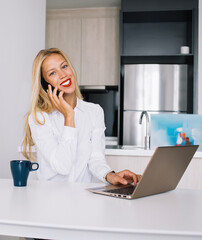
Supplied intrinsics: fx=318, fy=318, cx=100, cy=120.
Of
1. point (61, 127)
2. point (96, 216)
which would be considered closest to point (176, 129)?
point (61, 127)

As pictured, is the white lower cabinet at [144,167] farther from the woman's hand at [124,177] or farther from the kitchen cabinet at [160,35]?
the kitchen cabinet at [160,35]

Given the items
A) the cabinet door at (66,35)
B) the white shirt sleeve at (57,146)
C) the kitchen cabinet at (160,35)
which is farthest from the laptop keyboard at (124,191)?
the cabinet door at (66,35)

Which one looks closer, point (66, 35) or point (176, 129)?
point (176, 129)

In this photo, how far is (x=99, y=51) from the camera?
4371 mm

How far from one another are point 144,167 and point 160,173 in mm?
1184

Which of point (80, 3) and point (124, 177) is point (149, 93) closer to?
point (80, 3)

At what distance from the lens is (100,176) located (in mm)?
1496

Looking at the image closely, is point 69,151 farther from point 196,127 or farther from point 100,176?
point 196,127

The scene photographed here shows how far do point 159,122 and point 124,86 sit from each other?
183 centimetres

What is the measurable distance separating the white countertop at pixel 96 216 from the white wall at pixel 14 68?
1.15 metres

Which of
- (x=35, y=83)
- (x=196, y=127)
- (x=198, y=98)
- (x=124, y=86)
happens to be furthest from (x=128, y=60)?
(x=35, y=83)

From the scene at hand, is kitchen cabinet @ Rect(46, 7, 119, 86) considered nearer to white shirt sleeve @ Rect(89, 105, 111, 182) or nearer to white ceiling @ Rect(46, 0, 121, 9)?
white ceiling @ Rect(46, 0, 121, 9)

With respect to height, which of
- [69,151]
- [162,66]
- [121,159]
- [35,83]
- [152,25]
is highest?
[152,25]

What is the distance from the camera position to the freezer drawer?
4.13 m
